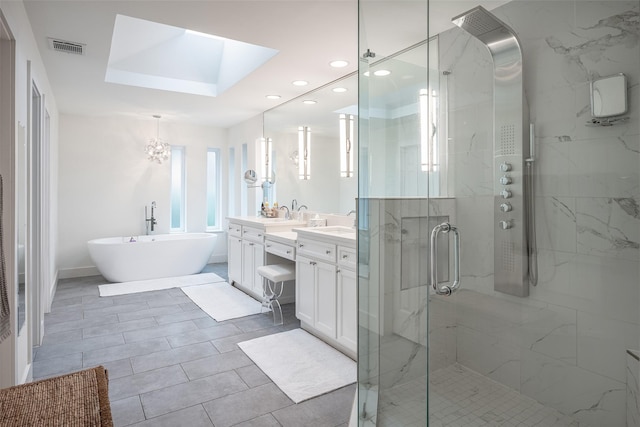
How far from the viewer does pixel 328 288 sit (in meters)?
3.13

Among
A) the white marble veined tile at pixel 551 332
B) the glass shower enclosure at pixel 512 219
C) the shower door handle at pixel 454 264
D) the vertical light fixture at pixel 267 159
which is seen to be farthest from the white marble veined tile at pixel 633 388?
the vertical light fixture at pixel 267 159

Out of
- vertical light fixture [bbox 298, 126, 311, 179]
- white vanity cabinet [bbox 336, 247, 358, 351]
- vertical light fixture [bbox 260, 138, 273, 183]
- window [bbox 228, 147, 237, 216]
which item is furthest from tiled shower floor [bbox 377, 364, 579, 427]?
window [bbox 228, 147, 237, 216]

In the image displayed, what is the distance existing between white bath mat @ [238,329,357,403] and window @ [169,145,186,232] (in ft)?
13.3

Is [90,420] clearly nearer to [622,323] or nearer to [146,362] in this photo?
[146,362]

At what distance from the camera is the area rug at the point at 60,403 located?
1071 millimetres

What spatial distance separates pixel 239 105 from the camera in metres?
5.09

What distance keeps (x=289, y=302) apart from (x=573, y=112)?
3.41 meters

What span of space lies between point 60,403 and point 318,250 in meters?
2.25

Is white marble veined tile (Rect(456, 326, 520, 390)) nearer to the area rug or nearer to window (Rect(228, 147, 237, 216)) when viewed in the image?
the area rug

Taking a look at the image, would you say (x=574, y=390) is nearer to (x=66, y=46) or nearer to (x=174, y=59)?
(x=66, y=46)

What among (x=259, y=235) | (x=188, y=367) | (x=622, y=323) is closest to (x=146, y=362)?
(x=188, y=367)

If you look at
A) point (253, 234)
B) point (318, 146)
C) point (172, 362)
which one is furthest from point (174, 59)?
point (172, 362)

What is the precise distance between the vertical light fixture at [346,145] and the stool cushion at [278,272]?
44.0 inches

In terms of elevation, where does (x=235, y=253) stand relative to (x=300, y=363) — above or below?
above
